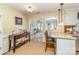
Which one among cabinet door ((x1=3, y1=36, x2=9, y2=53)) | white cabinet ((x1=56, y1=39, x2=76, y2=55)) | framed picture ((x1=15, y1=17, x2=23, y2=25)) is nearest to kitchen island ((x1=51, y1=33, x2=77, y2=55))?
white cabinet ((x1=56, y1=39, x2=76, y2=55))

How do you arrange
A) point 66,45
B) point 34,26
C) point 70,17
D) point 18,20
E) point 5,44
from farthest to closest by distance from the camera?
point 70,17 → point 34,26 → point 18,20 → point 5,44 → point 66,45

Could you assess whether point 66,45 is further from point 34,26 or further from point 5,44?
point 5,44

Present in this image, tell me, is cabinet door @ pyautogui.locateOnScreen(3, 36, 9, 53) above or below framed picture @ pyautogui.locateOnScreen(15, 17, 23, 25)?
below

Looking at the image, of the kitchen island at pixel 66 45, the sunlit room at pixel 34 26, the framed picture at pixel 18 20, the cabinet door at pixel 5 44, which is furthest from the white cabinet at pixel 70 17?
the cabinet door at pixel 5 44

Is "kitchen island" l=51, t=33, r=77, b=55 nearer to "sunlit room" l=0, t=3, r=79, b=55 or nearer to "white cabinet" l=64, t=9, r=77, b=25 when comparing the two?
"sunlit room" l=0, t=3, r=79, b=55

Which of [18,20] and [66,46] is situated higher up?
[18,20]

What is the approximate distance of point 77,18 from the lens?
4652 mm

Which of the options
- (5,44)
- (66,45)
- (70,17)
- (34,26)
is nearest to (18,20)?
(34,26)

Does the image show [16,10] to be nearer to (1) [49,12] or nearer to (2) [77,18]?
(1) [49,12]

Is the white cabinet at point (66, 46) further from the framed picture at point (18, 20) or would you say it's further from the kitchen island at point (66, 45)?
the framed picture at point (18, 20)

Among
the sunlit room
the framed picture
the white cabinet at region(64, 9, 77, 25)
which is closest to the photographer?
the sunlit room

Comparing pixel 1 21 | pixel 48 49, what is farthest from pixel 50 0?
pixel 48 49

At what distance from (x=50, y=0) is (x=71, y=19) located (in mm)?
3660

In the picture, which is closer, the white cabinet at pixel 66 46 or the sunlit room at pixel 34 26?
the white cabinet at pixel 66 46
